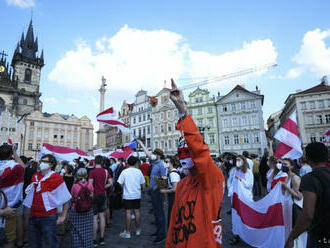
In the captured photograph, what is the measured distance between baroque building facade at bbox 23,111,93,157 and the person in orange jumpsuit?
202 ft

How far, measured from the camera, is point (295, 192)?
398 centimetres

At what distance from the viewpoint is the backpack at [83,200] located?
431cm

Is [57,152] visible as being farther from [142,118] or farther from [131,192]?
[142,118]

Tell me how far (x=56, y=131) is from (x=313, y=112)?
63.2m

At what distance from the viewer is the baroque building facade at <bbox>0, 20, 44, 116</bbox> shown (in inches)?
2354

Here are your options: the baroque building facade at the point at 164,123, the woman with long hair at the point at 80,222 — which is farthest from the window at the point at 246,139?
the woman with long hair at the point at 80,222

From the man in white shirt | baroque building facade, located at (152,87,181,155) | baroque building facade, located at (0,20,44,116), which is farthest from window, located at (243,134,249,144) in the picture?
baroque building facade, located at (0,20,44,116)

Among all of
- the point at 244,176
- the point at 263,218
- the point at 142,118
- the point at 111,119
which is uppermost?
the point at 142,118

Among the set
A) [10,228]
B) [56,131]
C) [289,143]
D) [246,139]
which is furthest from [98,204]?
[56,131]

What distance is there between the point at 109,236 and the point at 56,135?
2507 inches

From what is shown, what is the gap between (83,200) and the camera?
4352mm

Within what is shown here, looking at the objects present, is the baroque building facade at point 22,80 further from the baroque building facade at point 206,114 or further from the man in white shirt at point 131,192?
the man in white shirt at point 131,192

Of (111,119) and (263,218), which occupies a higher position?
(111,119)

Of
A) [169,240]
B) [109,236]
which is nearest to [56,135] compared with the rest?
[109,236]
